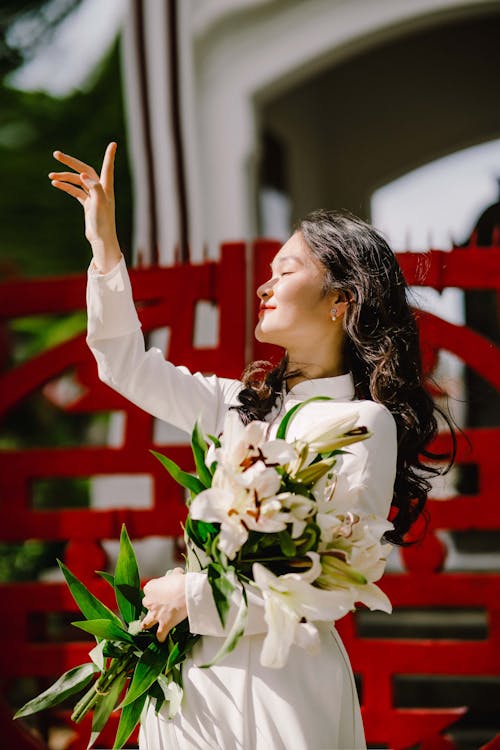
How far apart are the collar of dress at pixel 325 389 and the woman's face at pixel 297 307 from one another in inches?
2.8

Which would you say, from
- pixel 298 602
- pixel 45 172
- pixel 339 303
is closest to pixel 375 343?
pixel 339 303

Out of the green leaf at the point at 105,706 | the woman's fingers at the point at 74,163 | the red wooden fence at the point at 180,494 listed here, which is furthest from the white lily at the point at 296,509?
the red wooden fence at the point at 180,494

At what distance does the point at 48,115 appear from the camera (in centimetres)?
750

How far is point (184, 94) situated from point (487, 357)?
1880mm

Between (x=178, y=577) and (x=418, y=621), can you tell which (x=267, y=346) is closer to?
(x=178, y=577)

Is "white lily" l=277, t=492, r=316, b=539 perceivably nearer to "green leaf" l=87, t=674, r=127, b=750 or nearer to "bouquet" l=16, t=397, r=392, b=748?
"bouquet" l=16, t=397, r=392, b=748

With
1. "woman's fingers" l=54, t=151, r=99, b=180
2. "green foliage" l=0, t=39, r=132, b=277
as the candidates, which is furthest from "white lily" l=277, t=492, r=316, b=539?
"green foliage" l=0, t=39, r=132, b=277

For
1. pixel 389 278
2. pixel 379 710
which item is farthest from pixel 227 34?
pixel 379 710

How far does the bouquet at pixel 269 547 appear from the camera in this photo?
1.43 meters

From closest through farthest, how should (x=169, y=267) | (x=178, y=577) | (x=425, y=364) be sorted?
(x=178, y=577) < (x=425, y=364) < (x=169, y=267)

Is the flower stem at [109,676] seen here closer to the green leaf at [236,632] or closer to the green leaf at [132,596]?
the green leaf at [132,596]

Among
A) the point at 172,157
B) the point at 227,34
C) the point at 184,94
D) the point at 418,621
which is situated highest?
the point at 227,34

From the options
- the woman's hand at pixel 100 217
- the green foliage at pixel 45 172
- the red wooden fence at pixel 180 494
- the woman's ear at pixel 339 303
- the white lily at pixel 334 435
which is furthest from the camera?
the green foliage at pixel 45 172

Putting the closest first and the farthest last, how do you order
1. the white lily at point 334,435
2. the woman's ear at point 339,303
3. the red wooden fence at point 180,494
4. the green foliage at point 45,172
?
the white lily at point 334,435
the woman's ear at point 339,303
the red wooden fence at point 180,494
the green foliage at point 45,172
